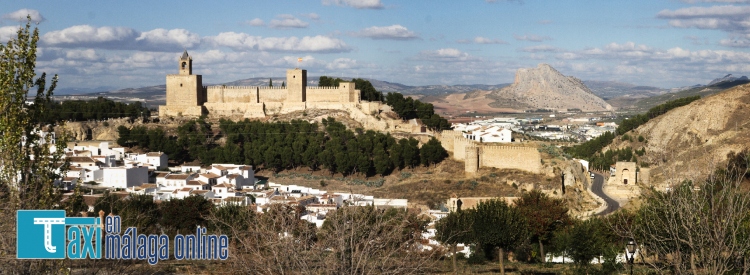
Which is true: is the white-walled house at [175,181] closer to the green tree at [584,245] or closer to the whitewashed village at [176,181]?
the whitewashed village at [176,181]

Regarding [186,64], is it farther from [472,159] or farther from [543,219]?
[543,219]

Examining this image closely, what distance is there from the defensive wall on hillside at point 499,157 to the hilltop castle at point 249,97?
1035 centimetres

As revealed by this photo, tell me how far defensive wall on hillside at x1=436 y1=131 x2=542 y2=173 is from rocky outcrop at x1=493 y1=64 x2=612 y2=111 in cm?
9337

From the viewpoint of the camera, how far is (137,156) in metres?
39.9

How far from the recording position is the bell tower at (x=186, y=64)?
4559 cm

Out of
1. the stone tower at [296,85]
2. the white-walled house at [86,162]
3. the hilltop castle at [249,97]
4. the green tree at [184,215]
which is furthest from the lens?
the stone tower at [296,85]

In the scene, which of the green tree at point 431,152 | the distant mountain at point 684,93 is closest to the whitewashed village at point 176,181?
the green tree at point 431,152

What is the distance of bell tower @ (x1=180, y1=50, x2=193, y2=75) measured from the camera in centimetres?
4559

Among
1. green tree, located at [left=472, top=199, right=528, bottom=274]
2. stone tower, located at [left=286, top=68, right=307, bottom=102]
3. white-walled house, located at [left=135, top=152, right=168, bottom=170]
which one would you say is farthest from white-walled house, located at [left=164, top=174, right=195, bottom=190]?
green tree, located at [left=472, top=199, right=528, bottom=274]

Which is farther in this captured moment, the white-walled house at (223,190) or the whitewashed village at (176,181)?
the white-walled house at (223,190)

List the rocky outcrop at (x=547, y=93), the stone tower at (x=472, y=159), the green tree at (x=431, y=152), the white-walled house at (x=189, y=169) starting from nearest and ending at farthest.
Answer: the stone tower at (x=472, y=159) < the green tree at (x=431, y=152) < the white-walled house at (x=189, y=169) < the rocky outcrop at (x=547, y=93)

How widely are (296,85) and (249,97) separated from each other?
3.29 m

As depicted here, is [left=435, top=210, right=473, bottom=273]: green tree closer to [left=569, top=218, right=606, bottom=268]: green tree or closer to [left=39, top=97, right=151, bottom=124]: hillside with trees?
[left=569, top=218, right=606, bottom=268]: green tree

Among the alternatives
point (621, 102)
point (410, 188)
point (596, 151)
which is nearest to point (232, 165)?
point (410, 188)
